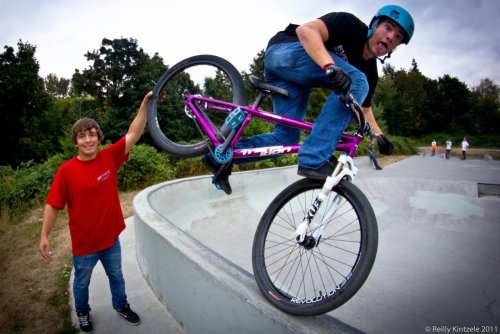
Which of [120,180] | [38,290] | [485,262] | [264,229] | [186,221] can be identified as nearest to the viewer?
[264,229]

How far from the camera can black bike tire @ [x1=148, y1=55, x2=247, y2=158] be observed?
288cm

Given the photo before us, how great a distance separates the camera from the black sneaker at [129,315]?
2.89 m

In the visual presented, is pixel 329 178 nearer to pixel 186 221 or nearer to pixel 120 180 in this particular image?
pixel 186 221

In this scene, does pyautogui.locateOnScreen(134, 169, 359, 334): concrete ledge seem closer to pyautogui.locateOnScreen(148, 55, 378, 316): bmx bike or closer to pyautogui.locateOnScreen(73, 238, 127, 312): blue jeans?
pyautogui.locateOnScreen(148, 55, 378, 316): bmx bike

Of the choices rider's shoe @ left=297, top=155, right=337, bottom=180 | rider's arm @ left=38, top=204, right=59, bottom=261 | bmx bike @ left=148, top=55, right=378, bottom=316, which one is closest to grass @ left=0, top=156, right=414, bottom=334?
rider's arm @ left=38, top=204, right=59, bottom=261

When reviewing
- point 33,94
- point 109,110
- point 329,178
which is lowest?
point 329,178

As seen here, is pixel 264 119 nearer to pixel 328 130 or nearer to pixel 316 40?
pixel 328 130

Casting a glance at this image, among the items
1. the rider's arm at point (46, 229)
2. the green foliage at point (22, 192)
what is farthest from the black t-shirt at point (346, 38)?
the green foliage at point (22, 192)

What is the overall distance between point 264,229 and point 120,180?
7.51 metres

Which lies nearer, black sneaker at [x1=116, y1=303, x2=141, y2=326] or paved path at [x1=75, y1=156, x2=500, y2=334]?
black sneaker at [x1=116, y1=303, x2=141, y2=326]

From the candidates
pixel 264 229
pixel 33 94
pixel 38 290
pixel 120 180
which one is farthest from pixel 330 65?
pixel 33 94

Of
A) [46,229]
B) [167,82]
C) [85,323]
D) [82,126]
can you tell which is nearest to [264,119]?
[167,82]

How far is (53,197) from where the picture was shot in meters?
2.61

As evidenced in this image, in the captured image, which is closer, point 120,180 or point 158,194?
point 158,194
